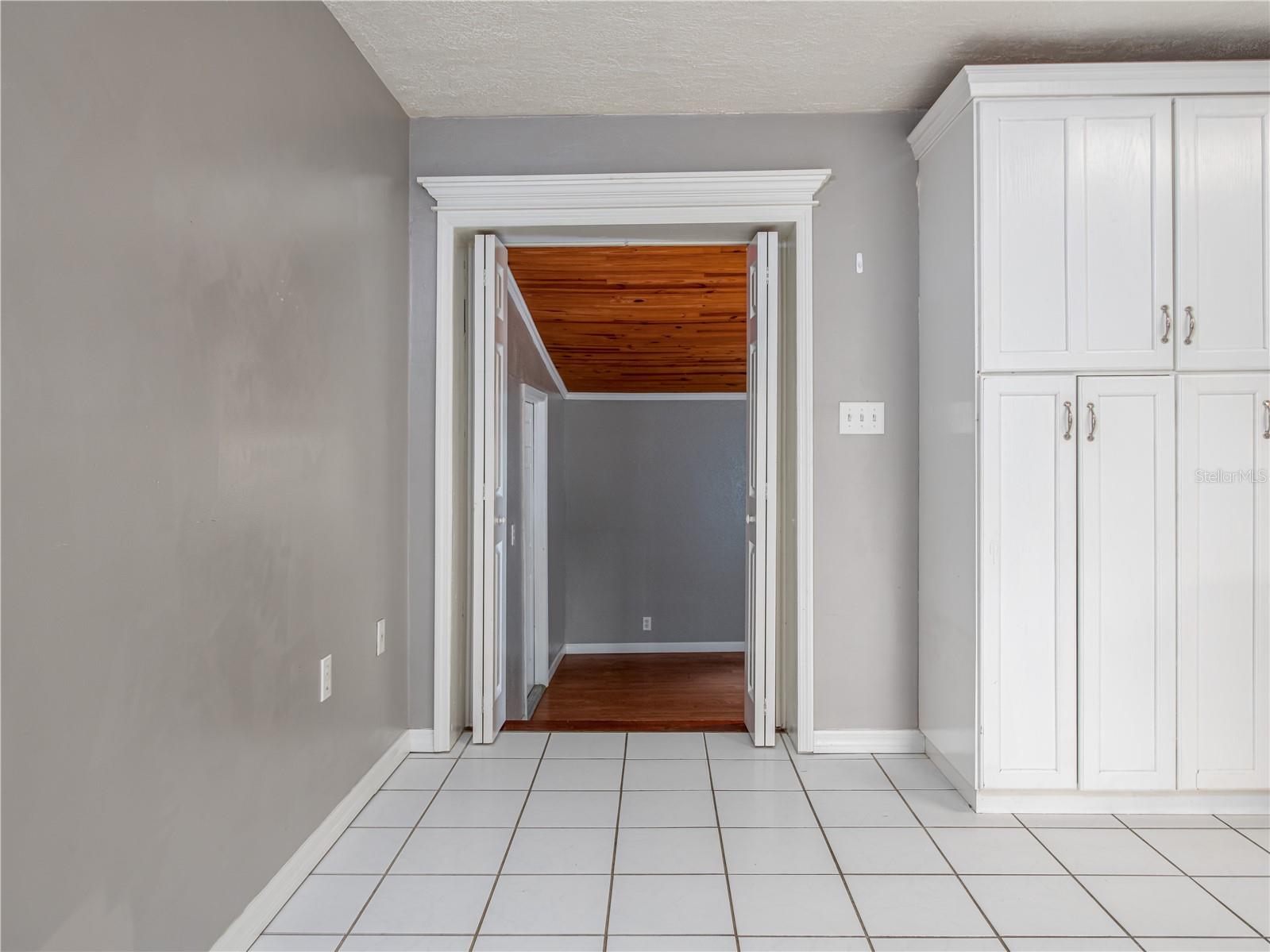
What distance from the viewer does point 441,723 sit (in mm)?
2984

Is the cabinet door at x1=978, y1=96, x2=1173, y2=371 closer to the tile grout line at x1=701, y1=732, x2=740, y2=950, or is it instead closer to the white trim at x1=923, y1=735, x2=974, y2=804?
the white trim at x1=923, y1=735, x2=974, y2=804

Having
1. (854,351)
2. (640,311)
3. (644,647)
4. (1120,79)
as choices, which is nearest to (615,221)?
(854,351)

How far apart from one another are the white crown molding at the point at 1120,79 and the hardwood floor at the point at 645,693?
2448mm

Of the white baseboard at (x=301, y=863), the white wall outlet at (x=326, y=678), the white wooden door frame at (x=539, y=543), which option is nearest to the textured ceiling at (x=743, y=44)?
the white wall outlet at (x=326, y=678)

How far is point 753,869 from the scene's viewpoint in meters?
2.09

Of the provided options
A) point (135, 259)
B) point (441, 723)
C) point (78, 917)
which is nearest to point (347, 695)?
point (441, 723)

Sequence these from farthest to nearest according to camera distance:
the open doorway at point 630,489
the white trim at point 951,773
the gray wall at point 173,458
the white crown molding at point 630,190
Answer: the open doorway at point 630,489, the white crown molding at point 630,190, the white trim at point 951,773, the gray wall at point 173,458

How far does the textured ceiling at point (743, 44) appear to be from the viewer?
229 centimetres

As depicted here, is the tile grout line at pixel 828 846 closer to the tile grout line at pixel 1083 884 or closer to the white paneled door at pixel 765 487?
the white paneled door at pixel 765 487

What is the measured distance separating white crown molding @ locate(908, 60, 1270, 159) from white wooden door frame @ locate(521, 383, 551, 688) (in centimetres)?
326

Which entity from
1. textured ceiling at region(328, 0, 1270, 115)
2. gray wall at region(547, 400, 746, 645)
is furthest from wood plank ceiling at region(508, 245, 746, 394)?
textured ceiling at region(328, 0, 1270, 115)

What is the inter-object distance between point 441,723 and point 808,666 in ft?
4.52

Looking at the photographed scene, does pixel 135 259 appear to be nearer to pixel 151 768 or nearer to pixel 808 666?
pixel 151 768

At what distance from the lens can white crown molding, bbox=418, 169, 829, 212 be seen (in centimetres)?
293
